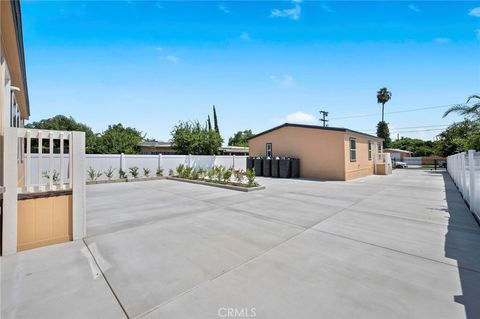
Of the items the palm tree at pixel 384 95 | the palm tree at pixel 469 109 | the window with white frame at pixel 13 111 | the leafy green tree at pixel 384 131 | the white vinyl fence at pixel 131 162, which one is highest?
the palm tree at pixel 384 95

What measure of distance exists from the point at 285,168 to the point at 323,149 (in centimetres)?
265

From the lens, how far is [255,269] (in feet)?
9.42

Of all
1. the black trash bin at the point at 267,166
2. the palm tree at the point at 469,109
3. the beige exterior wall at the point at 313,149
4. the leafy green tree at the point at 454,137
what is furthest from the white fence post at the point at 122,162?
the leafy green tree at the point at 454,137

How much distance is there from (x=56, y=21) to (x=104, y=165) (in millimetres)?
7215

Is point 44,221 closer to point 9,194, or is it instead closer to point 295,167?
point 9,194

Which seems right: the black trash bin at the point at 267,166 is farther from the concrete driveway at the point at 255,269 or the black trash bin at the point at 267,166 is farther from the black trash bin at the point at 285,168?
the concrete driveway at the point at 255,269

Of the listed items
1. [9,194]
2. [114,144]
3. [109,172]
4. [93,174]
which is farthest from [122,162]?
[9,194]

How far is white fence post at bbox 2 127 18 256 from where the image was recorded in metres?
3.27

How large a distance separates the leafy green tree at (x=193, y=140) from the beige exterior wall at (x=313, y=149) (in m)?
6.03

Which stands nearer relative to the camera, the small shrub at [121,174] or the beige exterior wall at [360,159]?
the small shrub at [121,174]

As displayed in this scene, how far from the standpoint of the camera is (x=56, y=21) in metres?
8.43

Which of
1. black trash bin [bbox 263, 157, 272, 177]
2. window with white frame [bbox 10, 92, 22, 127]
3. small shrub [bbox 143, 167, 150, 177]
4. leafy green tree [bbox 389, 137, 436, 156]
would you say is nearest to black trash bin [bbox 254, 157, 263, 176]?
black trash bin [bbox 263, 157, 272, 177]

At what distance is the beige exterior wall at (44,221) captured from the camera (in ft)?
11.4

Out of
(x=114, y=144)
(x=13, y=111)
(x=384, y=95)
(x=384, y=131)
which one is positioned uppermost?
(x=384, y=95)
